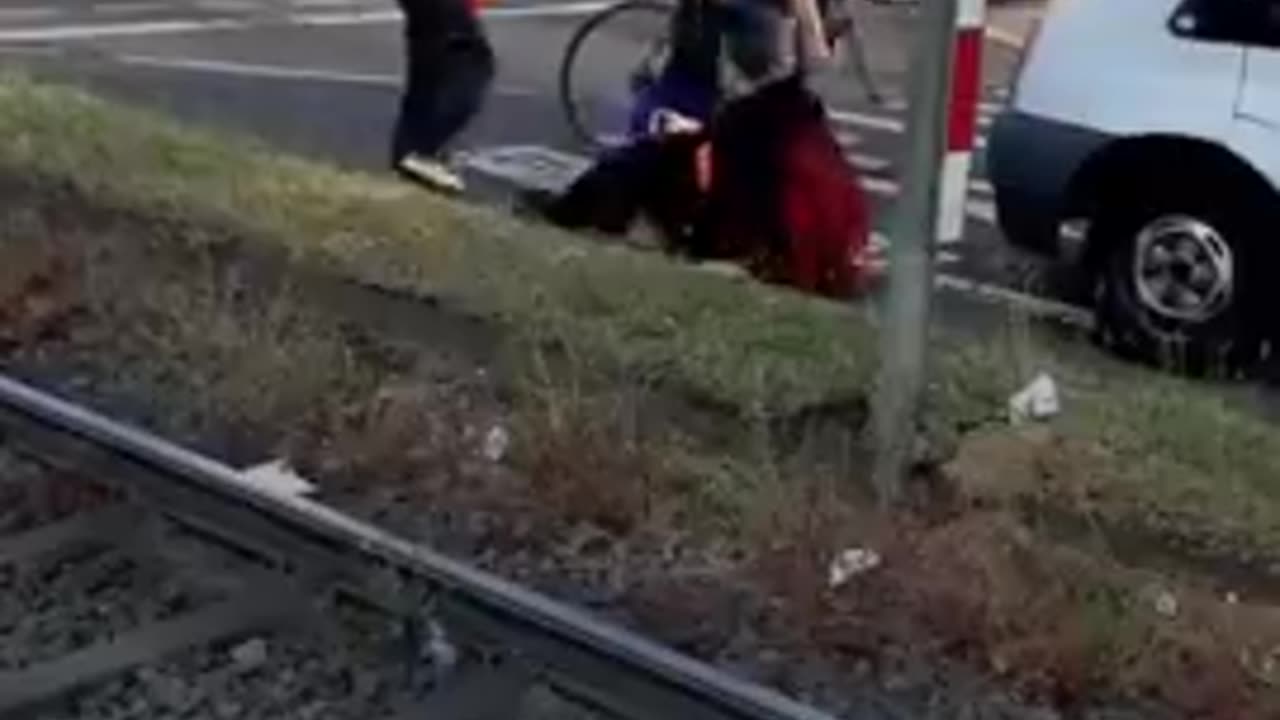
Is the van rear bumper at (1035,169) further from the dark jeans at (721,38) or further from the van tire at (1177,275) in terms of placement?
the dark jeans at (721,38)

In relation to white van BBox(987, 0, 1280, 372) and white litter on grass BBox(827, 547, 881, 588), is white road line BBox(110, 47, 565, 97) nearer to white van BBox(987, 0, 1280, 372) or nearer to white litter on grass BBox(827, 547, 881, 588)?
white van BBox(987, 0, 1280, 372)

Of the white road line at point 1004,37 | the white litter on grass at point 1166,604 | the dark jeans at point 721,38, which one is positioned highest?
the dark jeans at point 721,38

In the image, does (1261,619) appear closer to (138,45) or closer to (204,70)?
(204,70)

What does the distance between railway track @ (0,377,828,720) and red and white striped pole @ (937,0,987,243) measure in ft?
4.22

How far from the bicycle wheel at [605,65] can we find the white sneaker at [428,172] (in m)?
2.69

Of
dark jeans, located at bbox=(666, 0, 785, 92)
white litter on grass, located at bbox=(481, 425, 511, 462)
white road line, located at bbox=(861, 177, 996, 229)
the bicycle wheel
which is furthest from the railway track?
the bicycle wheel

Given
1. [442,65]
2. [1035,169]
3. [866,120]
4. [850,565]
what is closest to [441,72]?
[442,65]

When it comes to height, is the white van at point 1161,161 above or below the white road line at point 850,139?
above

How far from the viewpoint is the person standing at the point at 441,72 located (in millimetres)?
10344

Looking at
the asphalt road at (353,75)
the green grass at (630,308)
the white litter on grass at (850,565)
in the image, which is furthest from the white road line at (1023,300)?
the white litter on grass at (850,565)

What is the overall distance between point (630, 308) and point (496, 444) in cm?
98

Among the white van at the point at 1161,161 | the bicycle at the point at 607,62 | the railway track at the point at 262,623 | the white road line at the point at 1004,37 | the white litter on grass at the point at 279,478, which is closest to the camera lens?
the railway track at the point at 262,623

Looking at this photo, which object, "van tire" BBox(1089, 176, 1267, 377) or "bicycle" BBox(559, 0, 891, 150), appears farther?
"bicycle" BBox(559, 0, 891, 150)

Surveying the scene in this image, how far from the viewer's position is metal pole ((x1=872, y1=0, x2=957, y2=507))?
20.1ft
